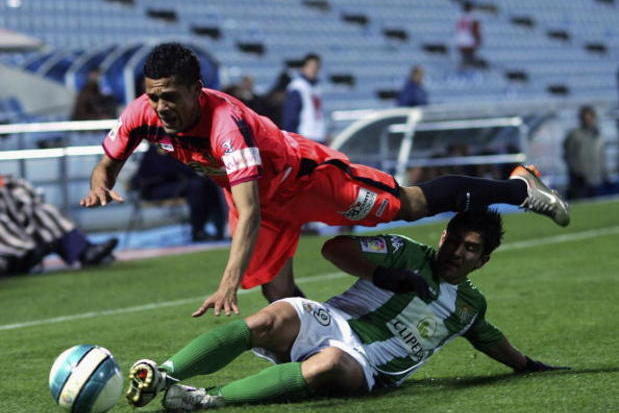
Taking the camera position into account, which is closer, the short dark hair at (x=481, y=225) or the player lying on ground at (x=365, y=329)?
the player lying on ground at (x=365, y=329)

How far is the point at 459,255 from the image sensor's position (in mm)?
4957

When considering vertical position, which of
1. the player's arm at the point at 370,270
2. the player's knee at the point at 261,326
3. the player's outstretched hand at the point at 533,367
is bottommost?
the player's outstretched hand at the point at 533,367

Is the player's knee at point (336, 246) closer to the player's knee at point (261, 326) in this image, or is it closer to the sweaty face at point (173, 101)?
the player's knee at point (261, 326)

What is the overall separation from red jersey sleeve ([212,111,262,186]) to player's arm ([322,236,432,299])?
50 centimetres

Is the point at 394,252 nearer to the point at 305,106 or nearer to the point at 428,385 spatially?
the point at 428,385

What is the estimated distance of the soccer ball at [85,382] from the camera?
442 cm

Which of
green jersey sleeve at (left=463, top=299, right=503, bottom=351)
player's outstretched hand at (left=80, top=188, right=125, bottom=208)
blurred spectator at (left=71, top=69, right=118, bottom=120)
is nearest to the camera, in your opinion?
green jersey sleeve at (left=463, top=299, right=503, bottom=351)

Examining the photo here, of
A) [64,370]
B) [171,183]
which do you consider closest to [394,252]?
[64,370]

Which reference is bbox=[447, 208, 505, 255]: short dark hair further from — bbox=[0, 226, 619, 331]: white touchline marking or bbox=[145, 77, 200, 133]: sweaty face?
bbox=[0, 226, 619, 331]: white touchline marking

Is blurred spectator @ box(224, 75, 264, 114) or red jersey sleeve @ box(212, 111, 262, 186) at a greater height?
red jersey sleeve @ box(212, 111, 262, 186)

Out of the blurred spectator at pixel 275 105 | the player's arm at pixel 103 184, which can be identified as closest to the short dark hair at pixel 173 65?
the player's arm at pixel 103 184

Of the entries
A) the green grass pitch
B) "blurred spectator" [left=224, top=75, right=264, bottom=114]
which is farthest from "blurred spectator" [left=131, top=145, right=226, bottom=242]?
the green grass pitch

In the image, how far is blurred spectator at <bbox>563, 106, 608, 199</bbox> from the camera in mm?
18250

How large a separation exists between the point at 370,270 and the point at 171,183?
28.9ft
